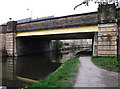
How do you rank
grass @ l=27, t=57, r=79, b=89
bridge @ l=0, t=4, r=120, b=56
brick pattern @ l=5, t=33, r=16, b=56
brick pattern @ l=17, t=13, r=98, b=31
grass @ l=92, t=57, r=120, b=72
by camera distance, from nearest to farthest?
grass @ l=27, t=57, r=79, b=89 < grass @ l=92, t=57, r=120, b=72 < bridge @ l=0, t=4, r=120, b=56 < brick pattern @ l=17, t=13, r=98, b=31 < brick pattern @ l=5, t=33, r=16, b=56

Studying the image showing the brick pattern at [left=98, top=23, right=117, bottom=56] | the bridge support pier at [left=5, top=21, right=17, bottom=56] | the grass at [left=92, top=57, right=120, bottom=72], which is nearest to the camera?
the grass at [left=92, top=57, right=120, bottom=72]

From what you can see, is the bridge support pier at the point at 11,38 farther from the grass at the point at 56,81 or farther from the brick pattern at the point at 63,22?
the grass at the point at 56,81

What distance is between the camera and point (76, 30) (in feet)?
33.9

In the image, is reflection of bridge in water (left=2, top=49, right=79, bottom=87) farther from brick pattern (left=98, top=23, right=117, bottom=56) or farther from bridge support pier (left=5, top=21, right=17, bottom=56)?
bridge support pier (left=5, top=21, right=17, bottom=56)

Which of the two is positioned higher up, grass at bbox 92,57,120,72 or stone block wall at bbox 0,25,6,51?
stone block wall at bbox 0,25,6,51

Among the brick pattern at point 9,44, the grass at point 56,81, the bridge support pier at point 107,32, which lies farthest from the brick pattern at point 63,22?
the grass at point 56,81

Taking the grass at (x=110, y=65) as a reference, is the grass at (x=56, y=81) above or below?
below

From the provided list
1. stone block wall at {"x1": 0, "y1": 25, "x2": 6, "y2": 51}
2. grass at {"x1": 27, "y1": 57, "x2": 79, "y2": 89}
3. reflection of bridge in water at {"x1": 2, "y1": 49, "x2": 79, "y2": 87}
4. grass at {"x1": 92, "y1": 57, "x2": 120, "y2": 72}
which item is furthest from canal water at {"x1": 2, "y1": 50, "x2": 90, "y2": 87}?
stone block wall at {"x1": 0, "y1": 25, "x2": 6, "y2": 51}

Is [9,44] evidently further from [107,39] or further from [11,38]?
[107,39]

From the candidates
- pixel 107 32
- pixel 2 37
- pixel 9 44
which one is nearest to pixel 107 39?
pixel 107 32

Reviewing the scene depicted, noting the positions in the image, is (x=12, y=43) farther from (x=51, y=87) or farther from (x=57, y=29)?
(x=51, y=87)

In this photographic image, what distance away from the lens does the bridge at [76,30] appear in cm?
854

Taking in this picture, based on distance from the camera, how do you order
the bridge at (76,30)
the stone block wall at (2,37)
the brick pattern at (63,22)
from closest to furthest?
1. the bridge at (76,30)
2. the brick pattern at (63,22)
3. the stone block wall at (2,37)

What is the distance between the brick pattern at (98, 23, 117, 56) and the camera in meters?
8.41
